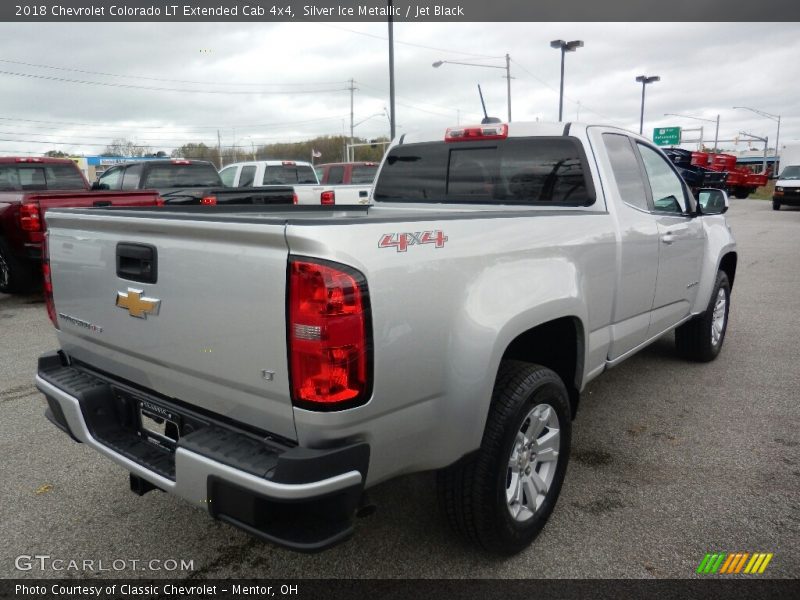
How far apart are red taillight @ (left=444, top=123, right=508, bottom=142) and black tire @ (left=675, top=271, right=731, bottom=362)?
2.45 metres

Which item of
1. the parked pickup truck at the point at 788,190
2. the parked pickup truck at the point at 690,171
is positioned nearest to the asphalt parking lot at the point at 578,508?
the parked pickup truck at the point at 690,171

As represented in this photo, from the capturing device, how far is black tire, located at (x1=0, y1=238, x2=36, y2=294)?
7.72 m

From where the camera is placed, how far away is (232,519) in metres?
1.98

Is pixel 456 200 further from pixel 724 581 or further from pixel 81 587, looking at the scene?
pixel 81 587

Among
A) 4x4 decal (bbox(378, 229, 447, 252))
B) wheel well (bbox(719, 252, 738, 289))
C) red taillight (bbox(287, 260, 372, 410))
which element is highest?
4x4 decal (bbox(378, 229, 447, 252))

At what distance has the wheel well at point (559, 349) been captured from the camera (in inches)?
117

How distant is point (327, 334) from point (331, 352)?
0.06 metres

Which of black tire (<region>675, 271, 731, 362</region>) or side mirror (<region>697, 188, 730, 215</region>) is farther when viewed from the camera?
black tire (<region>675, 271, 731, 362</region>)

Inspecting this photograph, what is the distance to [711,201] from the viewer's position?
15.7 feet

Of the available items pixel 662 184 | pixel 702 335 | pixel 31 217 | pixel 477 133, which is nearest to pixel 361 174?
pixel 31 217

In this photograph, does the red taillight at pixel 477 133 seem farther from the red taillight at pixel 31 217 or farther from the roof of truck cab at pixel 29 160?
the roof of truck cab at pixel 29 160

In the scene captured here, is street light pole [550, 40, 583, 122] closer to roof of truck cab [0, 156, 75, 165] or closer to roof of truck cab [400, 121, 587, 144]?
roof of truck cab [0, 156, 75, 165]

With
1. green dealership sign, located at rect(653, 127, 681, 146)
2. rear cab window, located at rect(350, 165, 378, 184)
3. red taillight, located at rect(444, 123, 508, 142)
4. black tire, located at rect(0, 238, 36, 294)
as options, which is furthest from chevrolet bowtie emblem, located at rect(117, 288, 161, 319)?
green dealership sign, located at rect(653, 127, 681, 146)

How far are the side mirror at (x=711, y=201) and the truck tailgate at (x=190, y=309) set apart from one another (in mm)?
3842
